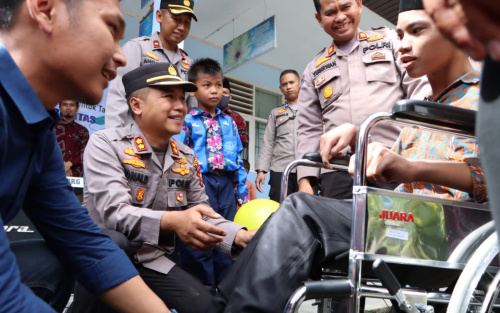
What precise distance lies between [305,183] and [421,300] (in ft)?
4.02

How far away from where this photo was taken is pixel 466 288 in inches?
48.5

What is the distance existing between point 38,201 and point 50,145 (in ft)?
0.54

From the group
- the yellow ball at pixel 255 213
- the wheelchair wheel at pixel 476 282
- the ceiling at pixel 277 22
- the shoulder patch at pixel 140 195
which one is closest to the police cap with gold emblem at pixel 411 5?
the wheelchair wheel at pixel 476 282

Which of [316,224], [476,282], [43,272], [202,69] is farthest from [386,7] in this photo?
[43,272]

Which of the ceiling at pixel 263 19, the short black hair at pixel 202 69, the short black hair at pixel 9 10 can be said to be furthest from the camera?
the ceiling at pixel 263 19

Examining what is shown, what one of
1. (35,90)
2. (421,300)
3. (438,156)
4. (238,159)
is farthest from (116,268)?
(238,159)

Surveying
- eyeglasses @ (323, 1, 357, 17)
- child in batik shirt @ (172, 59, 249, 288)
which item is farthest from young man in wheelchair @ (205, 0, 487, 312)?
child in batik shirt @ (172, 59, 249, 288)

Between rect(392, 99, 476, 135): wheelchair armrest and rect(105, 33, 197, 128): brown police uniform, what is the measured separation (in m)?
1.75

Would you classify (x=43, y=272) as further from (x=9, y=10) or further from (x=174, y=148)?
(x=174, y=148)

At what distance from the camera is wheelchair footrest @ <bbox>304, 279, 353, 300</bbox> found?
4.03 ft

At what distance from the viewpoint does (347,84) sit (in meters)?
2.56

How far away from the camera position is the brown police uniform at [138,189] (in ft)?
5.91

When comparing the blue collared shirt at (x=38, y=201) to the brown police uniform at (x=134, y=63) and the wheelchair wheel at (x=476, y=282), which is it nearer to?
the wheelchair wheel at (x=476, y=282)

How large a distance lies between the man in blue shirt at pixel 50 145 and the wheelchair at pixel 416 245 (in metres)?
0.56
